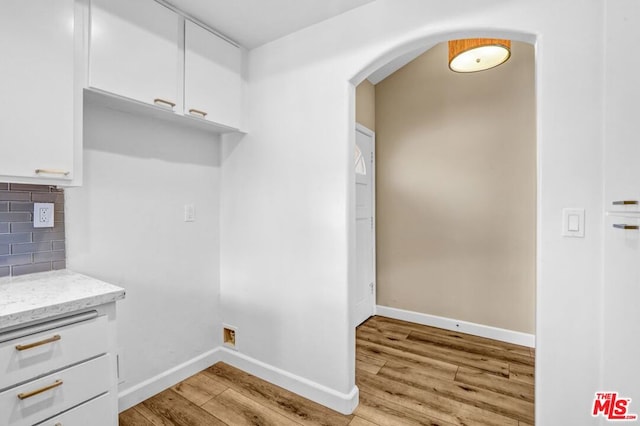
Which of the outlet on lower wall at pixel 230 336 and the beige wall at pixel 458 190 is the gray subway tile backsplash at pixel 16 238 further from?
the beige wall at pixel 458 190

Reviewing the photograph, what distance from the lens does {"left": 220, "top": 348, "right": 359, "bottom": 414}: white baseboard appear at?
1.83 meters

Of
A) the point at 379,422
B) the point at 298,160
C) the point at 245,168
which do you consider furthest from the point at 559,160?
the point at 245,168

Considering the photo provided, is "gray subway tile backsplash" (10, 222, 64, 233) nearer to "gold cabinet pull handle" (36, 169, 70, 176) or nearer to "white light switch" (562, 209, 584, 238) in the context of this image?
"gold cabinet pull handle" (36, 169, 70, 176)

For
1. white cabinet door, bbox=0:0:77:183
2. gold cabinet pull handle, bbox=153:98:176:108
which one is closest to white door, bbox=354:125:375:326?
gold cabinet pull handle, bbox=153:98:176:108

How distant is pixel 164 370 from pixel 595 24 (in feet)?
9.77

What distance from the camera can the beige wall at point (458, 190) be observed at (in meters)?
2.71

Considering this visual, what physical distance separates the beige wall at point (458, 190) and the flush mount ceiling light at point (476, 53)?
63 centimetres

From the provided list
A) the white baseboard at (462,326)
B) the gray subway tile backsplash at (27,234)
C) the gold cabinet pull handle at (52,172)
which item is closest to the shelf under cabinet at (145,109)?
the gold cabinet pull handle at (52,172)

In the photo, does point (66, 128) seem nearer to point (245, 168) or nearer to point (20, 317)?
point (20, 317)

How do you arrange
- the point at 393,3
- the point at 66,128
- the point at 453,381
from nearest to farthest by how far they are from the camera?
the point at 66,128 → the point at 393,3 → the point at 453,381

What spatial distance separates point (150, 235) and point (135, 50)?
1.10 meters

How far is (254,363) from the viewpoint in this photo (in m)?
2.21

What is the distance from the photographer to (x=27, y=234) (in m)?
1.49

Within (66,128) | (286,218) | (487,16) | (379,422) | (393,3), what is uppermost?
(393,3)
